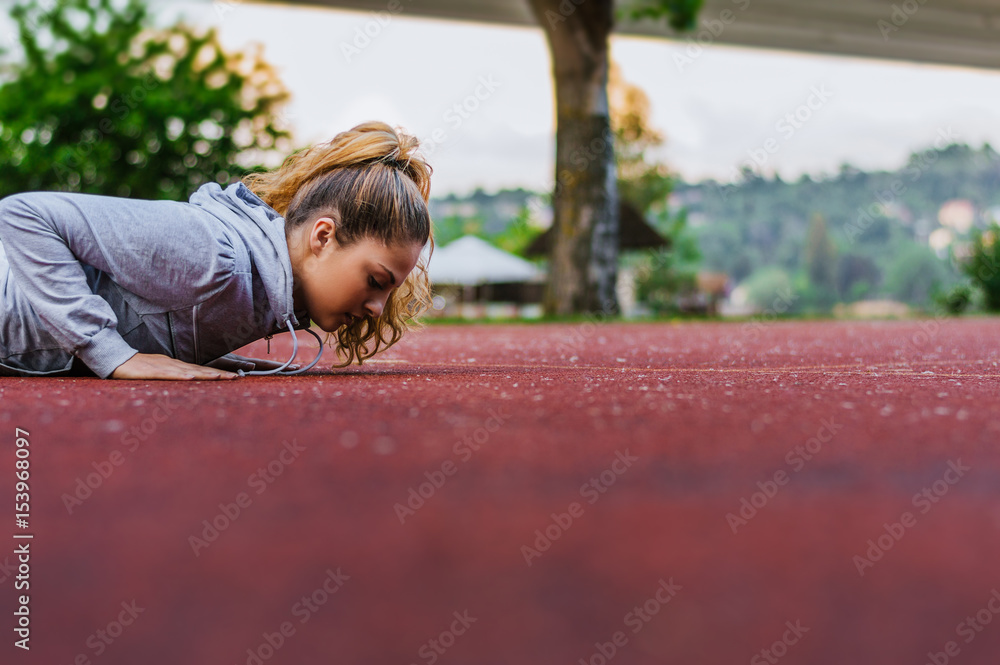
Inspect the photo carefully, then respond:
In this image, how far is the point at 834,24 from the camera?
16.5 meters

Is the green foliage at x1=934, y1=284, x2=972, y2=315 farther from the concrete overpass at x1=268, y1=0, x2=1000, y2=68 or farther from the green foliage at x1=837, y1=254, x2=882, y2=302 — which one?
the green foliage at x1=837, y1=254, x2=882, y2=302

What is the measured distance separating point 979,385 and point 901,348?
204 centimetres

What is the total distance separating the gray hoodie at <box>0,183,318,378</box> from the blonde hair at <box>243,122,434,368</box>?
145 mm

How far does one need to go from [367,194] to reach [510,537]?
1.42 m

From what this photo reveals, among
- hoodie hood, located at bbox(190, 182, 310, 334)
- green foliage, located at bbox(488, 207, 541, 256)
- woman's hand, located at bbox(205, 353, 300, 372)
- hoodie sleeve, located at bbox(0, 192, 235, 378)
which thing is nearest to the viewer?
hoodie sleeve, located at bbox(0, 192, 235, 378)

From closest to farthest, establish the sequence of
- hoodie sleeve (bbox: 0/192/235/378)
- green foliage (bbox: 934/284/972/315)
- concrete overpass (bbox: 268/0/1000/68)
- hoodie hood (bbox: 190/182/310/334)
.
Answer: hoodie sleeve (bbox: 0/192/235/378)
hoodie hood (bbox: 190/182/310/334)
green foliage (bbox: 934/284/972/315)
concrete overpass (bbox: 268/0/1000/68)

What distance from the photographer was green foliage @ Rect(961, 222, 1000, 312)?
1316cm

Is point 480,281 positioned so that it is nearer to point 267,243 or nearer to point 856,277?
point 267,243

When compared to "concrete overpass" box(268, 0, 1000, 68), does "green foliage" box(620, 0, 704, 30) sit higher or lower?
lower

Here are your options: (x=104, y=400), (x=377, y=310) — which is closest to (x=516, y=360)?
(x=377, y=310)

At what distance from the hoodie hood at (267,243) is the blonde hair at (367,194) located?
8 centimetres

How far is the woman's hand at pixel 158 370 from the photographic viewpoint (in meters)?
1.92

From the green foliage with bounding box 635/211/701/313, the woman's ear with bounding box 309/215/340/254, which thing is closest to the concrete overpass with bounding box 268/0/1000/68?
the green foliage with bounding box 635/211/701/313

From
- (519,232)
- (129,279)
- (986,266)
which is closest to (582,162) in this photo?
(129,279)
